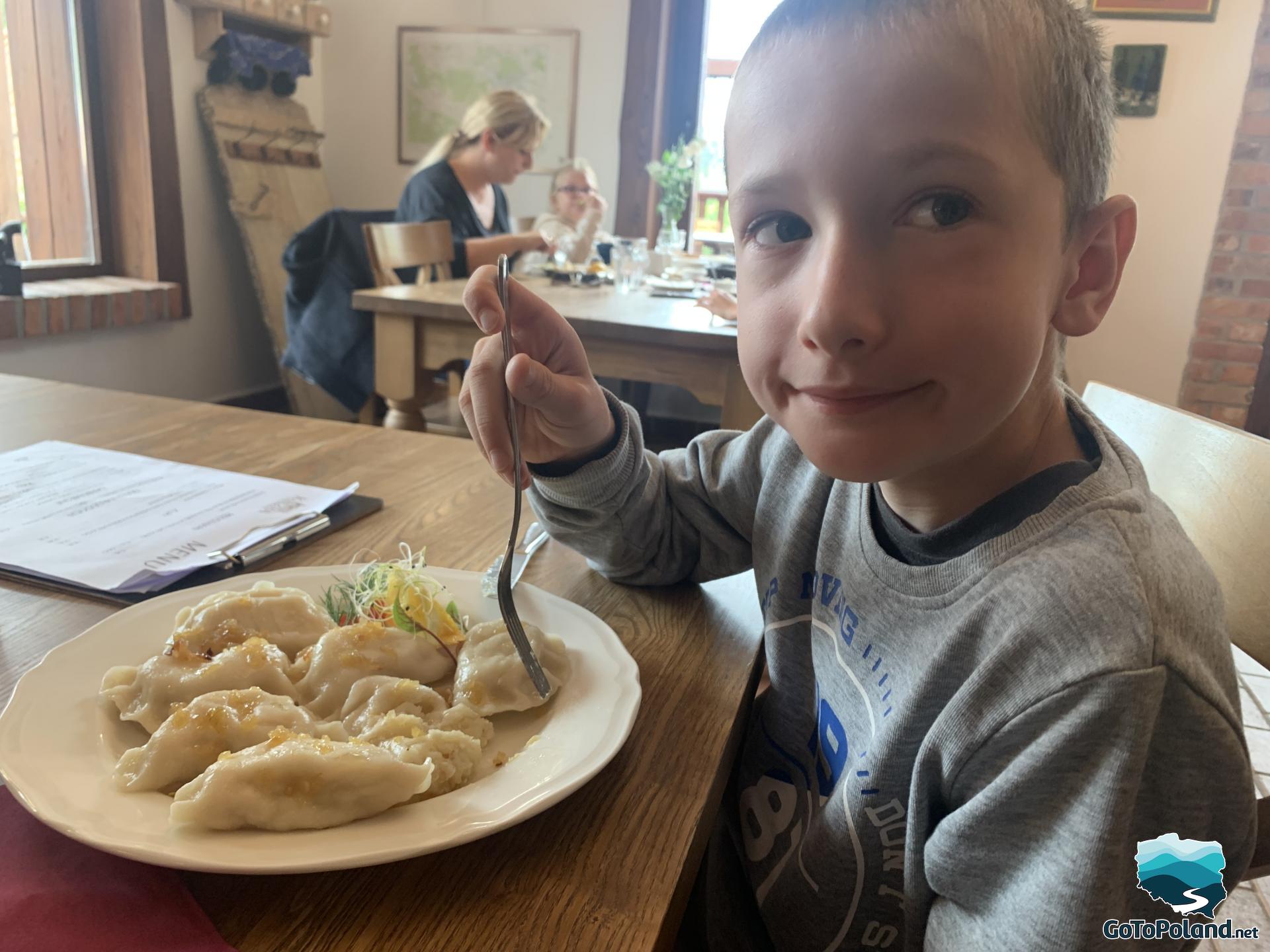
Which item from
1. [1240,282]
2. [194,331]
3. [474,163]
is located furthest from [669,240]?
[1240,282]

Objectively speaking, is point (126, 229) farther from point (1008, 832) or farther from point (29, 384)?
point (1008, 832)

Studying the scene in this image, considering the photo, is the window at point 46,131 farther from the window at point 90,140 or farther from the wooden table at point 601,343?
the wooden table at point 601,343

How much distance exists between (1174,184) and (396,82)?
3.43 metres

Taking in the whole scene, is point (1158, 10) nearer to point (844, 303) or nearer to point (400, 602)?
point (844, 303)

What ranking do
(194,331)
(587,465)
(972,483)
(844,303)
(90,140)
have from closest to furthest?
(844,303) → (972,483) → (587,465) → (90,140) → (194,331)

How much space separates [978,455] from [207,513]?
0.69 metres

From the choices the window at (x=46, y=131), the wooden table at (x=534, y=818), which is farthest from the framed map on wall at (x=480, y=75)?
the wooden table at (x=534, y=818)

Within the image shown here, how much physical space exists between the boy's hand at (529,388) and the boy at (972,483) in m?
0.01

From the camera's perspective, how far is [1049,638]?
19.9 inches

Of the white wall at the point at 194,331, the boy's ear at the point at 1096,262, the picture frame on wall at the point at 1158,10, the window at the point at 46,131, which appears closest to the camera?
the boy's ear at the point at 1096,262

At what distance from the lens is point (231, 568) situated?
737mm

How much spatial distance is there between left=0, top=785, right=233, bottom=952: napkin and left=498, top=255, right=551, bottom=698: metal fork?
23cm

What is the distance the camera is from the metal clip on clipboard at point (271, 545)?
0.74 metres

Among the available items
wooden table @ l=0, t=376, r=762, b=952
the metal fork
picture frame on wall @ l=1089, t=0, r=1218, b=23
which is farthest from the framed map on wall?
the metal fork
